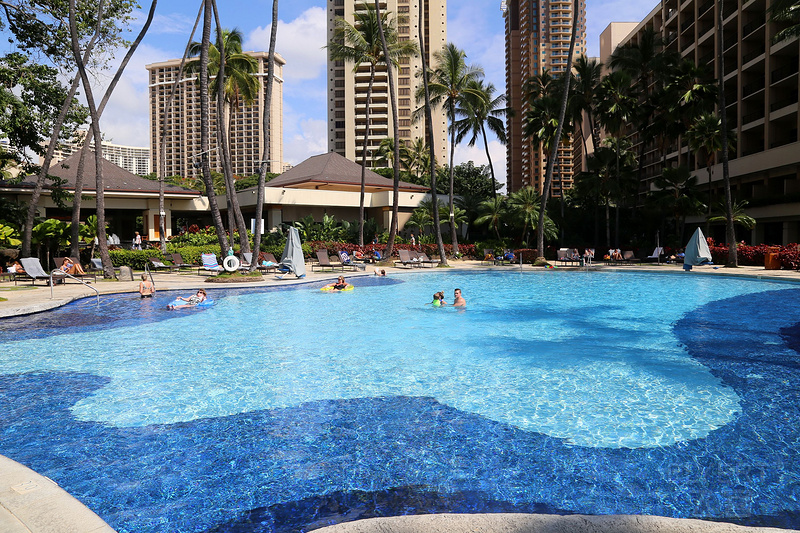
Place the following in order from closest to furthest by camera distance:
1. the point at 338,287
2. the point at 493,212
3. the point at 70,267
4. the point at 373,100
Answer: the point at 338,287
the point at 70,267
the point at 493,212
the point at 373,100

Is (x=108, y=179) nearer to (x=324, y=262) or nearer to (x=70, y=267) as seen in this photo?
(x=70, y=267)

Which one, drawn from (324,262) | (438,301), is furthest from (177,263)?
(438,301)

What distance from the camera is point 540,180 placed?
112m

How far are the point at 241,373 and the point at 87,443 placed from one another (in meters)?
2.76

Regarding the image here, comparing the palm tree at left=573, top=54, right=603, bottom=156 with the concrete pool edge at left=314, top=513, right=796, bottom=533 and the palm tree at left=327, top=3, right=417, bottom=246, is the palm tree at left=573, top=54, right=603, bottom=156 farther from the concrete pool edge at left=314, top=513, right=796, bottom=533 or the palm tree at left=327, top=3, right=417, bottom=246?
the concrete pool edge at left=314, top=513, right=796, bottom=533

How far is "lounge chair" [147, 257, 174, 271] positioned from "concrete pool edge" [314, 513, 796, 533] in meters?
22.8

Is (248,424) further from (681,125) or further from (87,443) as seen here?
(681,125)

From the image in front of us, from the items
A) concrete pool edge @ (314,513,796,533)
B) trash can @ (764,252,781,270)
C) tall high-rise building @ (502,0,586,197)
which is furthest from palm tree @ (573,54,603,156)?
tall high-rise building @ (502,0,586,197)

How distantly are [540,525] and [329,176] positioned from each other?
38.0 metres

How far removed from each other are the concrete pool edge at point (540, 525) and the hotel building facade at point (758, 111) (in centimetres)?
3290

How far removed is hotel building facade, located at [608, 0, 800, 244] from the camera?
32.8 metres

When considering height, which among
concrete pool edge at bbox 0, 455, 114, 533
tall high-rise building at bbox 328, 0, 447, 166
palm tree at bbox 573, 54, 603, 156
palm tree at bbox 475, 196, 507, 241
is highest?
tall high-rise building at bbox 328, 0, 447, 166

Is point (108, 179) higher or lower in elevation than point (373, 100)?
lower

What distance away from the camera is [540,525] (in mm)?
2854
